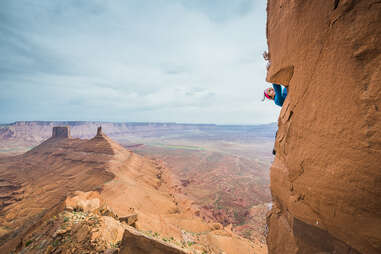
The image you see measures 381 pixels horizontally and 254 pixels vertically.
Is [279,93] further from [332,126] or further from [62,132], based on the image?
[62,132]

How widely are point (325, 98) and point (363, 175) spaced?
35.1 inches

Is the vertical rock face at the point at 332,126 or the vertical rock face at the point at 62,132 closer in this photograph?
the vertical rock face at the point at 332,126

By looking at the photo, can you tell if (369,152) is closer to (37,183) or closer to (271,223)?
(271,223)

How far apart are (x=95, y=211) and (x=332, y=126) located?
9.80 m

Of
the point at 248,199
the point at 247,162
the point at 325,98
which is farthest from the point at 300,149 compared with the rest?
the point at 247,162

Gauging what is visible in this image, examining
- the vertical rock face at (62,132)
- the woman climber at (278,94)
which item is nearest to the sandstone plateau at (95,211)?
the woman climber at (278,94)

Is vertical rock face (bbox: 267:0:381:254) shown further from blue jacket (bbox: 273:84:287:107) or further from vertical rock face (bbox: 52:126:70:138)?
vertical rock face (bbox: 52:126:70:138)

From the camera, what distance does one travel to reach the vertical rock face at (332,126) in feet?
4.77

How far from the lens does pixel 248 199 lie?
2488 cm

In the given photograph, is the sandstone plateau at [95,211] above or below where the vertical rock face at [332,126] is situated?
below

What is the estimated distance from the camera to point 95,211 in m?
7.86

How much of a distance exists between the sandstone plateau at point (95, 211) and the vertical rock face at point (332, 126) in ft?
10.8

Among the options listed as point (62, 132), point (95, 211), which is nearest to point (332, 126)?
point (95, 211)

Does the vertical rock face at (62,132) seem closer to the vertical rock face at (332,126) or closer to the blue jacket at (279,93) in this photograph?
the blue jacket at (279,93)
